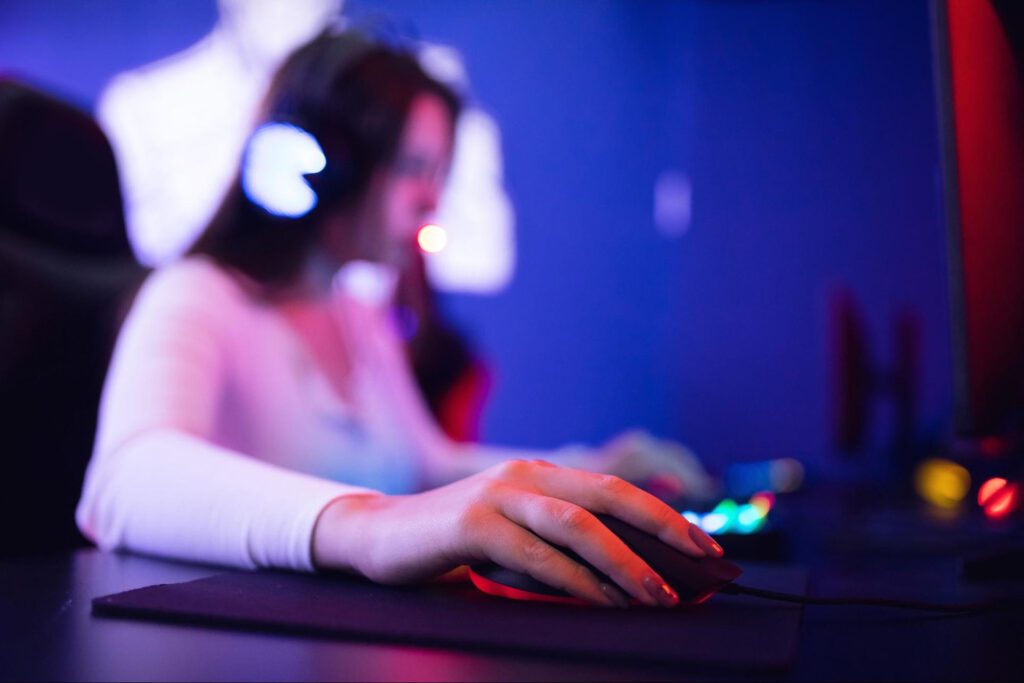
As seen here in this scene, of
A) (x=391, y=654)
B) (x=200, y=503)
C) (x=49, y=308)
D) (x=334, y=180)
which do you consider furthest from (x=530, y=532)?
(x=334, y=180)

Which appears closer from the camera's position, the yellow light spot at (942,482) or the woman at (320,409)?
the woman at (320,409)

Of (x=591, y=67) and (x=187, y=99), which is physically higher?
(x=591, y=67)

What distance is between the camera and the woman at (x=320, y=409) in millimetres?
523

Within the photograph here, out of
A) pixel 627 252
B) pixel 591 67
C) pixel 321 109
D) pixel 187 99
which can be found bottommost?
pixel 321 109

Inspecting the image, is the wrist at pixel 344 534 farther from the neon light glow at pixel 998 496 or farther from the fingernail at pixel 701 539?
the neon light glow at pixel 998 496

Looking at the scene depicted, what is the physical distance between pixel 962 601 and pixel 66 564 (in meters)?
0.62

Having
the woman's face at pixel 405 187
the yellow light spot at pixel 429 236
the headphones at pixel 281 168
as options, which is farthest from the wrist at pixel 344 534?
the yellow light spot at pixel 429 236

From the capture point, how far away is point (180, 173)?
2947 millimetres

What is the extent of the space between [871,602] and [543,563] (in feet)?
0.63

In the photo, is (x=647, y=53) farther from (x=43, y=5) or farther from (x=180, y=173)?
(x=43, y=5)

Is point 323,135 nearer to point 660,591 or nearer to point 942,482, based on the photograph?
point 660,591

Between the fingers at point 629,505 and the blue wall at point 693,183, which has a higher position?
the blue wall at point 693,183

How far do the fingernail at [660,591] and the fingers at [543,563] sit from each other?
0.06 feet

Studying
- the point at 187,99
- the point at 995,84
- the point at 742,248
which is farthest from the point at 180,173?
the point at 995,84
